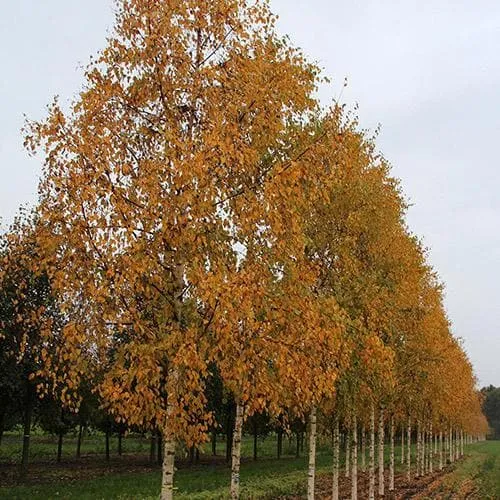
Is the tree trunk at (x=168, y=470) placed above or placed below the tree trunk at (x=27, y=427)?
above

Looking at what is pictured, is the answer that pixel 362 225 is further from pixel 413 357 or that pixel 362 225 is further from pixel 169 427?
pixel 169 427

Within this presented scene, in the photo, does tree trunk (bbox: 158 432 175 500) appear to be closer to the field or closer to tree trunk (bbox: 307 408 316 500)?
tree trunk (bbox: 307 408 316 500)

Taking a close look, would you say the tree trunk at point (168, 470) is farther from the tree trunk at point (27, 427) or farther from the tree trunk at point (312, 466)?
the tree trunk at point (27, 427)

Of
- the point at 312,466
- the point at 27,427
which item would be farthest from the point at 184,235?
the point at 27,427

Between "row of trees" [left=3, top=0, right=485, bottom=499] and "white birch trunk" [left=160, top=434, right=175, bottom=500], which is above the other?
"row of trees" [left=3, top=0, right=485, bottom=499]

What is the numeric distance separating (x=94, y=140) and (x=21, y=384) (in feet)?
70.0

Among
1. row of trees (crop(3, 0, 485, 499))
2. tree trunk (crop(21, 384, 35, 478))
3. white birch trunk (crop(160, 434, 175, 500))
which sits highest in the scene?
row of trees (crop(3, 0, 485, 499))

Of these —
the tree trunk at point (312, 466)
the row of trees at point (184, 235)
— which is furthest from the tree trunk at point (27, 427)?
the row of trees at point (184, 235)

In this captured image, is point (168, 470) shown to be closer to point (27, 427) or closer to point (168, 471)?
point (168, 471)

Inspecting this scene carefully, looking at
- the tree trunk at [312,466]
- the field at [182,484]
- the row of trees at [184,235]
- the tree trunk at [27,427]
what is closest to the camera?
the row of trees at [184,235]

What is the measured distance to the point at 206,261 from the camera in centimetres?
789

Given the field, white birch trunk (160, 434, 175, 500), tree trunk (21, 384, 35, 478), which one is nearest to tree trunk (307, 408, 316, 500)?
the field

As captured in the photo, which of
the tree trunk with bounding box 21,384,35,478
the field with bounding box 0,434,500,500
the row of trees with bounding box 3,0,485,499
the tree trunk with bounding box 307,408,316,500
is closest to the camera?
the row of trees with bounding box 3,0,485,499

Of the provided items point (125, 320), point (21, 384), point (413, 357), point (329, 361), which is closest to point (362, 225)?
point (413, 357)
